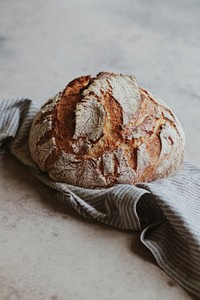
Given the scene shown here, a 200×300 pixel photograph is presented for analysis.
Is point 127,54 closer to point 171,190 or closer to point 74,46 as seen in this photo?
point 74,46

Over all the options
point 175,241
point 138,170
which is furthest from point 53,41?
point 175,241

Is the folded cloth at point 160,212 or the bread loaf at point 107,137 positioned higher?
the bread loaf at point 107,137

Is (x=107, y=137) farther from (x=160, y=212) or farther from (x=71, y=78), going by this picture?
(x=71, y=78)

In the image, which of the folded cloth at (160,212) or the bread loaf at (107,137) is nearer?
the folded cloth at (160,212)

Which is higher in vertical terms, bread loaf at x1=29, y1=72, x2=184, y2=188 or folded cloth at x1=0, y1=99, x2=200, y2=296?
bread loaf at x1=29, y1=72, x2=184, y2=188

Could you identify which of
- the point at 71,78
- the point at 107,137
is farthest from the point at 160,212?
the point at 71,78

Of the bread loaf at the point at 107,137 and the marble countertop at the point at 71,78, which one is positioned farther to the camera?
the bread loaf at the point at 107,137
